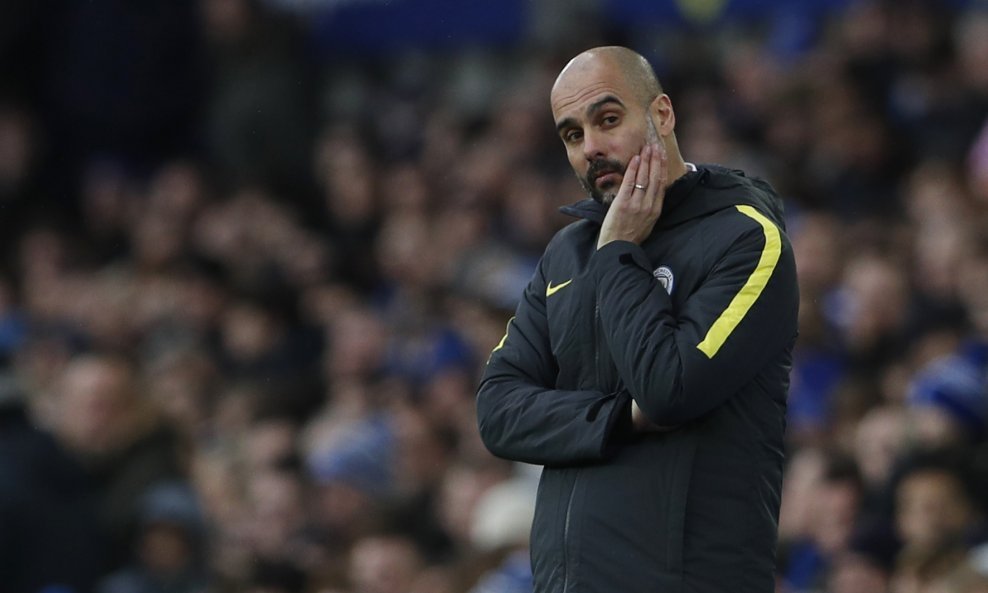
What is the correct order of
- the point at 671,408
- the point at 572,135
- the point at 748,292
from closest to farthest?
the point at 671,408 < the point at 748,292 < the point at 572,135

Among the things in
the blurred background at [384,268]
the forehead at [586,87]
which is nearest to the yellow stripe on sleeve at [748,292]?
the forehead at [586,87]

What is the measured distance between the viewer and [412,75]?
1352 centimetres

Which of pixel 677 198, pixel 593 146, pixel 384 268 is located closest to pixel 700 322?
pixel 677 198

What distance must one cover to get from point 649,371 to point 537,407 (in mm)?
310

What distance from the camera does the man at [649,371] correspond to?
140 inches

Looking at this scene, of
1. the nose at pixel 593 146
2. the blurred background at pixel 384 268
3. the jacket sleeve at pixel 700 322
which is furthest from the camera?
the blurred background at pixel 384 268

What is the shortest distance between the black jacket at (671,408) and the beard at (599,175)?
0.15 feet

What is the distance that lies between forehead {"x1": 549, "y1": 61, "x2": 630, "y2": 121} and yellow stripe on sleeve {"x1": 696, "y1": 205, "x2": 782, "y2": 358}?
0.35m

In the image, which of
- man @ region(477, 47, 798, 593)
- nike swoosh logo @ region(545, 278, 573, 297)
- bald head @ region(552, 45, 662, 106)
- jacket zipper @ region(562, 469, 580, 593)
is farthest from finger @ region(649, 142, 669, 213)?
jacket zipper @ region(562, 469, 580, 593)

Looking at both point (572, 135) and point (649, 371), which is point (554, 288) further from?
point (649, 371)

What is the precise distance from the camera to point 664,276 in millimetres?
3742

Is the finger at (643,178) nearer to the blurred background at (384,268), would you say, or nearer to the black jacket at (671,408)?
the black jacket at (671,408)

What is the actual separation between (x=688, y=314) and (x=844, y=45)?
6604 mm

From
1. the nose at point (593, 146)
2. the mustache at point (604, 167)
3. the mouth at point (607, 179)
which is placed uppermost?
the nose at point (593, 146)
